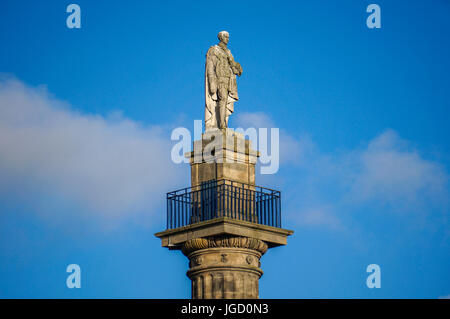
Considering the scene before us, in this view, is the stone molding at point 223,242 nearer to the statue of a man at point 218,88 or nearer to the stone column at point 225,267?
the stone column at point 225,267

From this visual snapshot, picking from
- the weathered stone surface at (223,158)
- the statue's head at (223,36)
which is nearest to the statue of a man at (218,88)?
the statue's head at (223,36)

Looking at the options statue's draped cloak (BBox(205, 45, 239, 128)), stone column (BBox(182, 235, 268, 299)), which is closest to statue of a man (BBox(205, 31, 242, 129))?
statue's draped cloak (BBox(205, 45, 239, 128))

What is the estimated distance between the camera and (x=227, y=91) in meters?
67.4

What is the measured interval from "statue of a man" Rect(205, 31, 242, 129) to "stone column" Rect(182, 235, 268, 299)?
5.42 metres

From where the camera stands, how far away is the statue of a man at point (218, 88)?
67125 millimetres

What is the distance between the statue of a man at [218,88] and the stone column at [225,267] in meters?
5.42

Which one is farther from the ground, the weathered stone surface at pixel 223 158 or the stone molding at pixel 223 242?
the weathered stone surface at pixel 223 158

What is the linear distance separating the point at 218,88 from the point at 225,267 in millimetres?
7736

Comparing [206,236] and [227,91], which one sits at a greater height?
[227,91]

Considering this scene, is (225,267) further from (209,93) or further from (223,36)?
(223,36)
